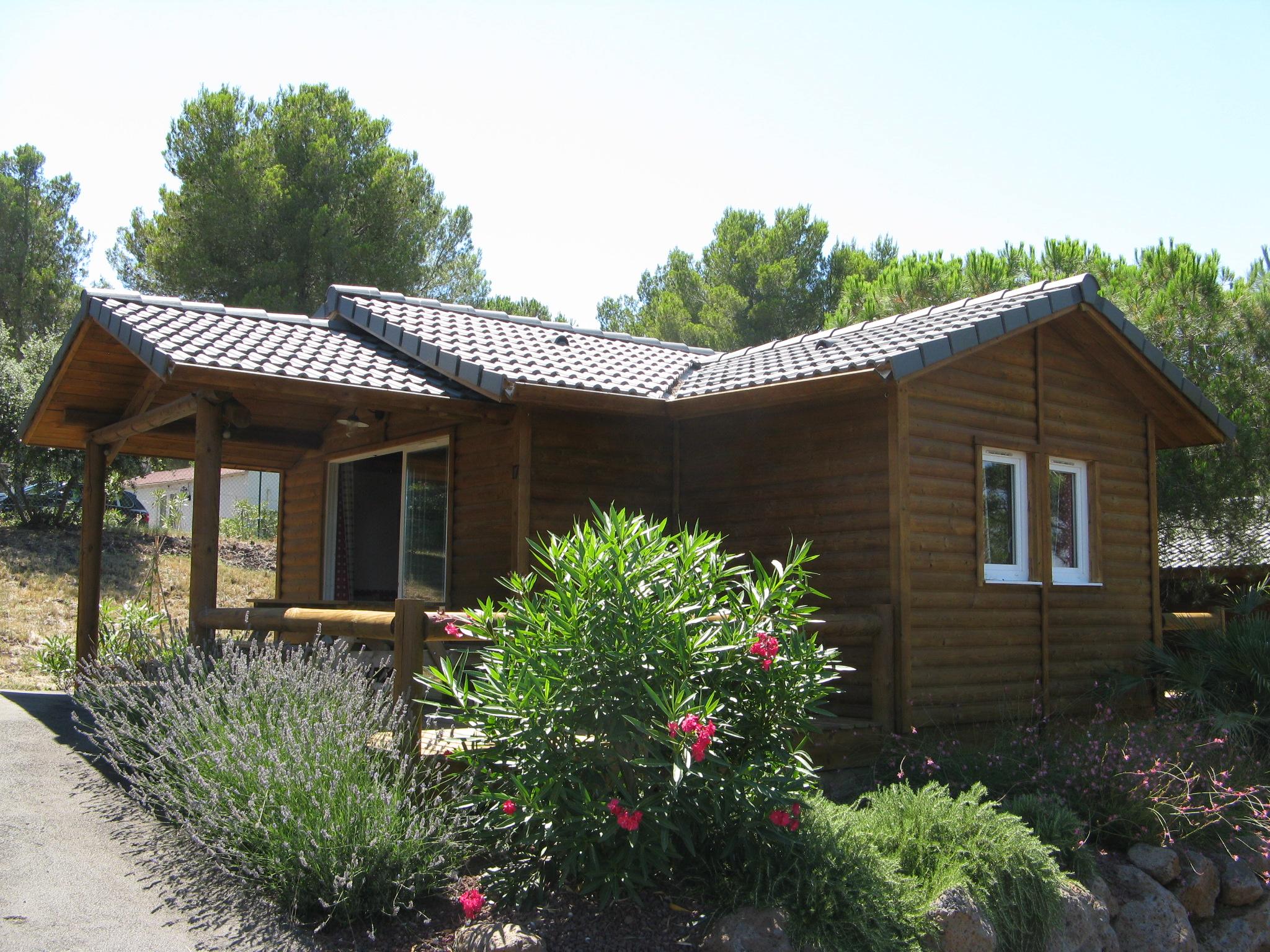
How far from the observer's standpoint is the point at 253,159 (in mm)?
20859

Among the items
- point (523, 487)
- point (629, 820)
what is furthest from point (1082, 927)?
point (523, 487)

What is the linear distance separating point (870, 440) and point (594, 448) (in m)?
2.43

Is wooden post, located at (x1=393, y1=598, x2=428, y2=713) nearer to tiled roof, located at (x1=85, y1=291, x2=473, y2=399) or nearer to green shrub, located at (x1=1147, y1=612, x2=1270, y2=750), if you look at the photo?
tiled roof, located at (x1=85, y1=291, x2=473, y2=399)

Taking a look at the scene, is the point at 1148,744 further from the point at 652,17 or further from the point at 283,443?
the point at 283,443

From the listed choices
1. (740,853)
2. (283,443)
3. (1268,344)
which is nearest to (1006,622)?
(740,853)

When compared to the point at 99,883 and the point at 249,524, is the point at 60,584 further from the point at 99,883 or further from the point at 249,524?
the point at 99,883

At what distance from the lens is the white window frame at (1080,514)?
31.8ft

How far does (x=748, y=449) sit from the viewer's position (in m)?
9.16

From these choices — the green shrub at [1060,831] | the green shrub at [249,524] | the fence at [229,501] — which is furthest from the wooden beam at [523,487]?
the green shrub at [249,524]

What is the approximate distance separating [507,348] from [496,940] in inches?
242

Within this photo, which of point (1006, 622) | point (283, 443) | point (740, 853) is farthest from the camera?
point (283, 443)

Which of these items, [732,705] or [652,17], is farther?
[652,17]

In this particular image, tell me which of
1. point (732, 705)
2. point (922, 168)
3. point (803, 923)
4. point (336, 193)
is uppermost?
point (336, 193)

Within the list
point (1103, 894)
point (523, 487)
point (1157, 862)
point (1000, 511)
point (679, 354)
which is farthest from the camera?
point (679, 354)
